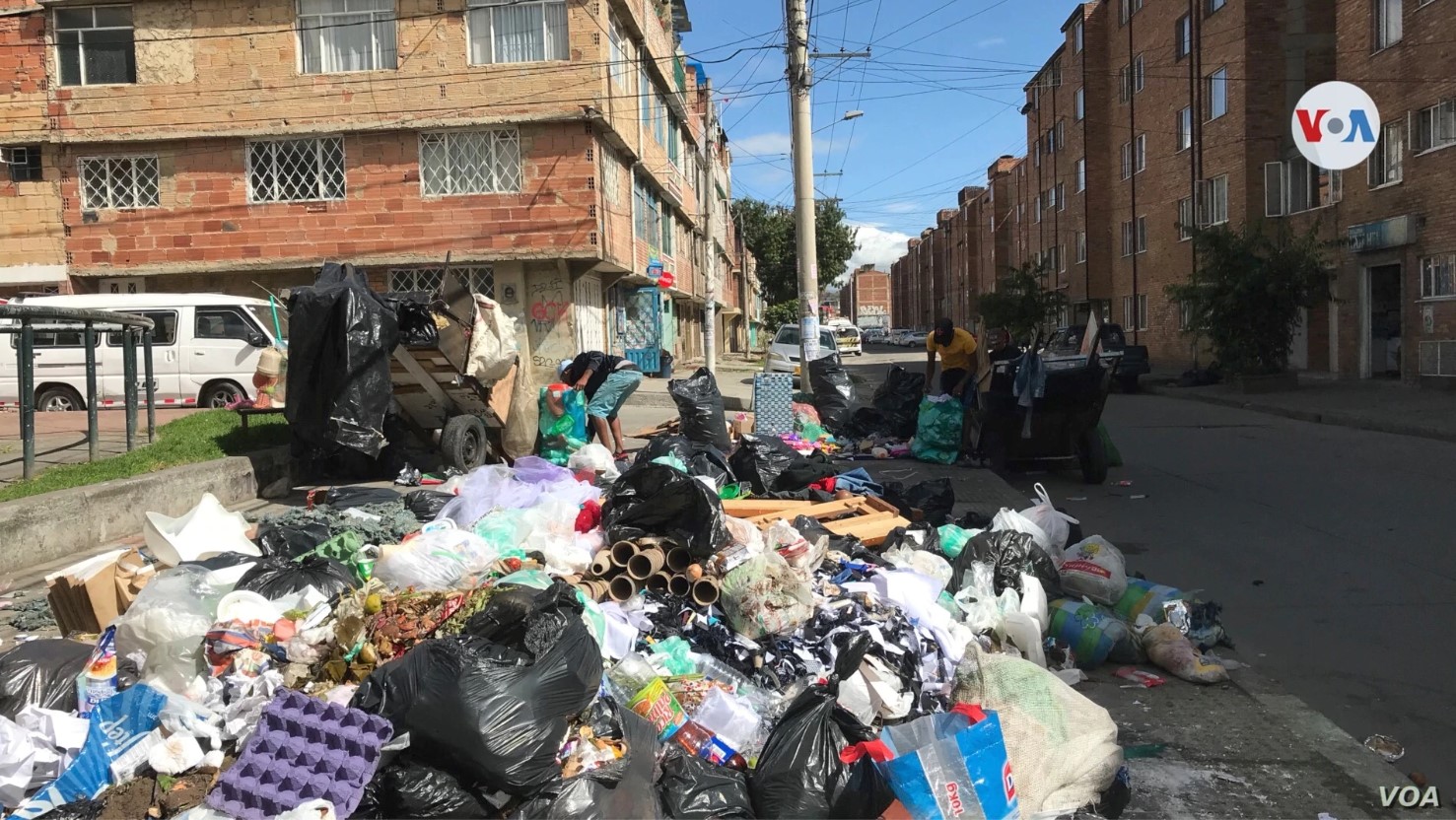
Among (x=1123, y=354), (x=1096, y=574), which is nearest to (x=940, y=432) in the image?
(x=1096, y=574)

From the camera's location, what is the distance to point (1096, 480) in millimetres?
9875

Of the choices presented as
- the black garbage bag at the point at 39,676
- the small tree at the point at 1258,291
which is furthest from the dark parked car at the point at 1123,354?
the black garbage bag at the point at 39,676

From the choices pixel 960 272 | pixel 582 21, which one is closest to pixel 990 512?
pixel 582 21

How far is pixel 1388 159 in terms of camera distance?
794 inches

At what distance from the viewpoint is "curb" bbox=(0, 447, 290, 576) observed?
638 centimetres

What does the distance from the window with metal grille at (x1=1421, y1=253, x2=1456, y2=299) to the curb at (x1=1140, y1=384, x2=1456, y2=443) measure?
4066 mm

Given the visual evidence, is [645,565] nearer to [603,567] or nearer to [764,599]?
[603,567]

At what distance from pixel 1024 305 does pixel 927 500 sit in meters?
31.6

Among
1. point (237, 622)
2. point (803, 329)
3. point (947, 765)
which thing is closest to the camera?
point (947, 765)

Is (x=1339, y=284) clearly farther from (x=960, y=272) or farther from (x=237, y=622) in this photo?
(x=960, y=272)

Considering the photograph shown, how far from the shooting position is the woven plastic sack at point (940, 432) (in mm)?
11117

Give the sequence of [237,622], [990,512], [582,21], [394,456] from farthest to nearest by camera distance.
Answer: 1. [582,21]
2. [394,456]
3. [990,512]
4. [237,622]

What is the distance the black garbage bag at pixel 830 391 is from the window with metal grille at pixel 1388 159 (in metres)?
13.0

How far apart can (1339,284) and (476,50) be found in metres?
19.4
